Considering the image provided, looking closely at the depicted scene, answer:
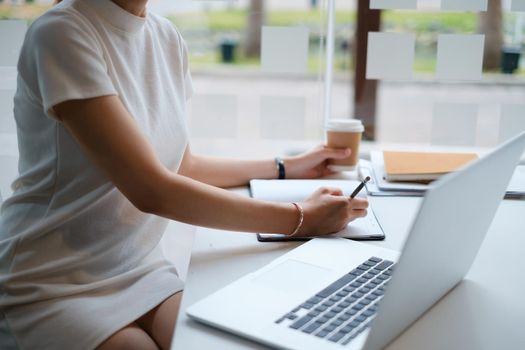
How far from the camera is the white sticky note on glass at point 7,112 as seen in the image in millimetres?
1920

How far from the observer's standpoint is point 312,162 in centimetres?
160

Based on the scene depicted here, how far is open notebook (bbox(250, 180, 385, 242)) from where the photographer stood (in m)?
1.20

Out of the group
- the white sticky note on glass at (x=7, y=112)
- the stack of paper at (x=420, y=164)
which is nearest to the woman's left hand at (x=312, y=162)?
the stack of paper at (x=420, y=164)

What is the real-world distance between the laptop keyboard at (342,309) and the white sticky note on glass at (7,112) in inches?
51.4

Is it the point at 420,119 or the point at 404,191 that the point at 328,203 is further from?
the point at 420,119

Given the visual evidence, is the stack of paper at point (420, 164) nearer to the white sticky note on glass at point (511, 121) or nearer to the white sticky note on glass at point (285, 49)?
the white sticky note on glass at point (511, 121)

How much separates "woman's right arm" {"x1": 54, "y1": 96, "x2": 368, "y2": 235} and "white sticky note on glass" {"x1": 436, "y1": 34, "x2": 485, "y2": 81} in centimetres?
76

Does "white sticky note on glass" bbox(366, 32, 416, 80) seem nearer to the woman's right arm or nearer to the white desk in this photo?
the white desk

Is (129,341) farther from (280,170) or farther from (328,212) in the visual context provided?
(280,170)

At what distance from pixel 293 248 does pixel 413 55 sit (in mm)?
890

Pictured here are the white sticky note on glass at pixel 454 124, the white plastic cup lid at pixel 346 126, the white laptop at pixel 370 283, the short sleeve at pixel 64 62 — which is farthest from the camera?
the white sticky note on glass at pixel 454 124

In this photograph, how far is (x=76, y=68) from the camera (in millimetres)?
1055

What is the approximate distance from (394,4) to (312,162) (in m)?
0.52

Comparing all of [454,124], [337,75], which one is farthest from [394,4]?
[454,124]
